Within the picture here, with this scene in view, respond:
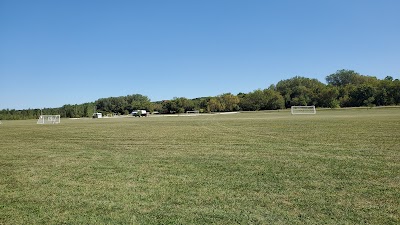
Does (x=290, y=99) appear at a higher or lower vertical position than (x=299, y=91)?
lower

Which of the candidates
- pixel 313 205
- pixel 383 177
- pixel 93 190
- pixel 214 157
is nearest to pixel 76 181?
pixel 93 190

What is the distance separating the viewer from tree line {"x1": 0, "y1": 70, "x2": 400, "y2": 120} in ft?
356

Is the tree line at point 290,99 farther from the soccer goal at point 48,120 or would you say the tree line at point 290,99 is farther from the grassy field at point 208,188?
the grassy field at point 208,188

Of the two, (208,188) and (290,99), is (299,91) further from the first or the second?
(208,188)

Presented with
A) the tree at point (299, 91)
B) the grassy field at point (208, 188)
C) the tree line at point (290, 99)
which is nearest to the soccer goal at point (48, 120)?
the grassy field at point (208, 188)

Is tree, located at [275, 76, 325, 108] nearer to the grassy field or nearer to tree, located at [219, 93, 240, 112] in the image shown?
tree, located at [219, 93, 240, 112]

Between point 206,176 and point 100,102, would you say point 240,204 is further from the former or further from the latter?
point 100,102

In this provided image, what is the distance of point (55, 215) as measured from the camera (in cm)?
631

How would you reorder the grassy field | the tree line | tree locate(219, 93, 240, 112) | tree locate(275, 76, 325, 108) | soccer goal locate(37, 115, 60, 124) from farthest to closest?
tree locate(219, 93, 240, 112), tree locate(275, 76, 325, 108), the tree line, soccer goal locate(37, 115, 60, 124), the grassy field

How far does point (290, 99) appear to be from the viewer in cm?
13562

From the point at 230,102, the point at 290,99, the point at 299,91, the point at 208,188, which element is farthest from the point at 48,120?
the point at 299,91

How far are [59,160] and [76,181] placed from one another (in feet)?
14.2

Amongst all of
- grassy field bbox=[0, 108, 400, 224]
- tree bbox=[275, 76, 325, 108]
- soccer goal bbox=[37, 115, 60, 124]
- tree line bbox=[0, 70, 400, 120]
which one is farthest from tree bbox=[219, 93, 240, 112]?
grassy field bbox=[0, 108, 400, 224]

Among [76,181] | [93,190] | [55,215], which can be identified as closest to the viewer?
[55,215]
